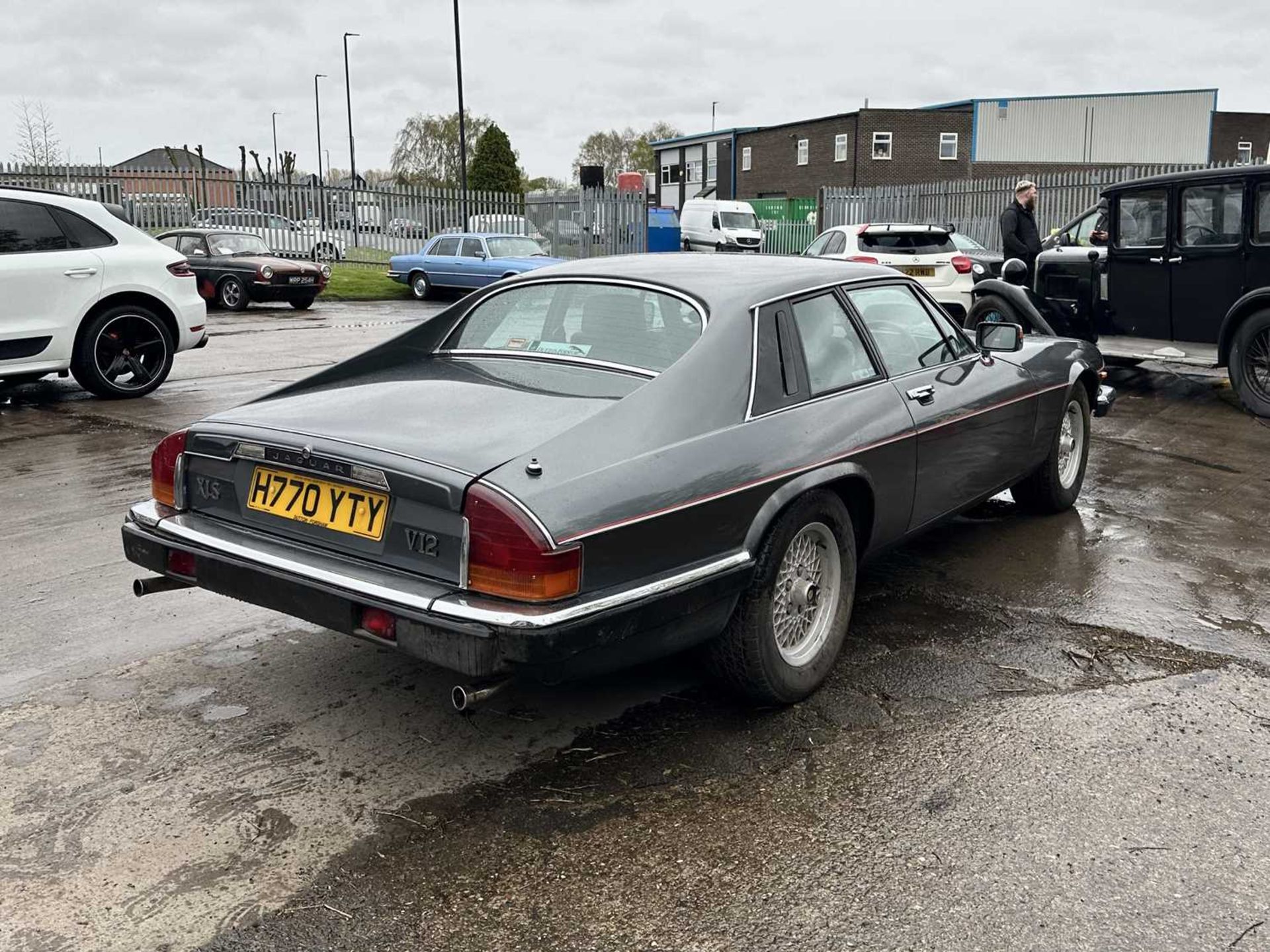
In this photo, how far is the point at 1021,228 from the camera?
44.6 ft

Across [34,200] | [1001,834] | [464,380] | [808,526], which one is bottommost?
[1001,834]

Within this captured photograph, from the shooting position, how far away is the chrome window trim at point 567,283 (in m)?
3.93

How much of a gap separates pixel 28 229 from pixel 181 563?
7.05 metres

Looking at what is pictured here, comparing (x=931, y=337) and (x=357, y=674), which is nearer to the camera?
(x=357, y=674)

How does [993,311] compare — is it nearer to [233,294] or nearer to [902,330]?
[902,330]

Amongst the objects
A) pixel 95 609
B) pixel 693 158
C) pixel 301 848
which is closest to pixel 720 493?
pixel 301 848

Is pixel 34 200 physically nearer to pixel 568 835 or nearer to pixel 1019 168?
pixel 568 835

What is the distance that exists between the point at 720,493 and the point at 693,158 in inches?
2603

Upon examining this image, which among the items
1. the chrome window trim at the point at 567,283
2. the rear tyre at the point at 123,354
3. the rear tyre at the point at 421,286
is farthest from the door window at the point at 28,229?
the rear tyre at the point at 421,286

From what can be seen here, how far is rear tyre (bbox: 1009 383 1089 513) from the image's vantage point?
20.2 ft

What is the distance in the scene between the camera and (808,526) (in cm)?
392

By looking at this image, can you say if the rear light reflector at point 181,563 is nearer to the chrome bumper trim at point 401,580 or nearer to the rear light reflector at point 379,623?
the chrome bumper trim at point 401,580

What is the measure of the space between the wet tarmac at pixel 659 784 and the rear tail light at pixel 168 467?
0.66 meters

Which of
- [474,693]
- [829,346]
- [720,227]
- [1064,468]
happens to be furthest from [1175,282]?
[720,227]
